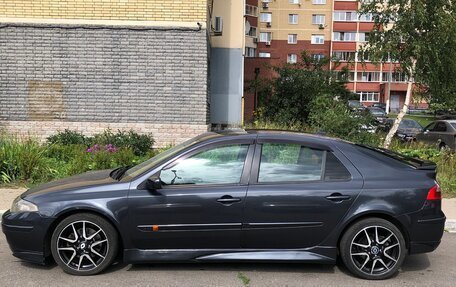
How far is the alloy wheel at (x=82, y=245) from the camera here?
4.70 m

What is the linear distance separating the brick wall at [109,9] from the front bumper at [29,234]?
28.9ft

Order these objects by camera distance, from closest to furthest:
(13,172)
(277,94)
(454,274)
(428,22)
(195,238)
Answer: (195,238), (454,274), (13,172), (428,22), (277,94)

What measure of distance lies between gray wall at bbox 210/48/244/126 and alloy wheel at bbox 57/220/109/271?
12124 millimetres

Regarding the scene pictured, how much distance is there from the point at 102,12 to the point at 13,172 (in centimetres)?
533

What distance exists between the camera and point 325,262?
4.80 m

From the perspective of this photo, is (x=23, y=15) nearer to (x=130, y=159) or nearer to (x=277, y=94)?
(x=130, y=159)

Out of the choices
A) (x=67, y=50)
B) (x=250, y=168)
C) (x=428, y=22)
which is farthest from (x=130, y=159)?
(x=428, y=22)

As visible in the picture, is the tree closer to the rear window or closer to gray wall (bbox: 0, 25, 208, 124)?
gray wall (bbox: 0, 25, 208, 124)

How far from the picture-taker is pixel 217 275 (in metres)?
4.86

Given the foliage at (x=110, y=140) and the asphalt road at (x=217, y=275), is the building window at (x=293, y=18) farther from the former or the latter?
the asphalt road at (x=217, y=275)

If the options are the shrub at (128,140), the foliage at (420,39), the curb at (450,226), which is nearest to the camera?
the curb at (450,226)

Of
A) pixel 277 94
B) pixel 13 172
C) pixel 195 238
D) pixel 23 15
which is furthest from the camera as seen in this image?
pixel 277 94

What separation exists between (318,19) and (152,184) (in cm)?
6380

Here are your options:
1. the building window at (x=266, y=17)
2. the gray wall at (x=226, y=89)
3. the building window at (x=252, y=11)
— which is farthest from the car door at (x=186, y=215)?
the building window at (x=266, y=17)
